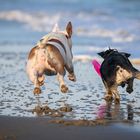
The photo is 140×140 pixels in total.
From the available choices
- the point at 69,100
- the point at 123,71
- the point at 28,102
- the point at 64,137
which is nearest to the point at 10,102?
the point at 28,102

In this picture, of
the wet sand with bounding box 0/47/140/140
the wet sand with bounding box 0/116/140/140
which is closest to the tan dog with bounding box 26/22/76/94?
the wet sand with bounding box 0/47/140/140

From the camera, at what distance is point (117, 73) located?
1043 cm

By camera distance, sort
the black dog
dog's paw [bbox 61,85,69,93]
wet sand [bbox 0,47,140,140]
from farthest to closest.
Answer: the black dog, dog's paw [bbox 61,85,69,93], wet sand [bbox 0,47,140,140]

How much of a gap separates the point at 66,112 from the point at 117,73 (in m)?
2.09

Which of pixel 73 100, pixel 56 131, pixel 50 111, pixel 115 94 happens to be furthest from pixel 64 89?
pixel 115 94

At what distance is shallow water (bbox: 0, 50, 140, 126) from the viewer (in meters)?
8.56

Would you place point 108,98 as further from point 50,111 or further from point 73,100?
point 50,111

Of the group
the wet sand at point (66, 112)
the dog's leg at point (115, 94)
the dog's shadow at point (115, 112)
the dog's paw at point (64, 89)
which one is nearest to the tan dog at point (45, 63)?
the dog's paw at point (64, 89)

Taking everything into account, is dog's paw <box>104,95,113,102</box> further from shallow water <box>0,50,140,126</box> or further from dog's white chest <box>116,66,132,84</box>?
dog's white chest <box>116,66,132,84</box>

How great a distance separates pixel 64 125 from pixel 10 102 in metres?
2.60

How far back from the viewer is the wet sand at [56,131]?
21.7 ft

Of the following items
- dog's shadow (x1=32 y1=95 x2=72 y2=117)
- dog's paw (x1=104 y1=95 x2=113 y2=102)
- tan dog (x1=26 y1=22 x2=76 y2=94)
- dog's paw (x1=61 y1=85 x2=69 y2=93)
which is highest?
tan dog (x1=26 y1=22 x2=76 y2=94)

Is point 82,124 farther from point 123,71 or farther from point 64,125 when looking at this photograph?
point 123,71

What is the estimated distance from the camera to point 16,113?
8.54m
